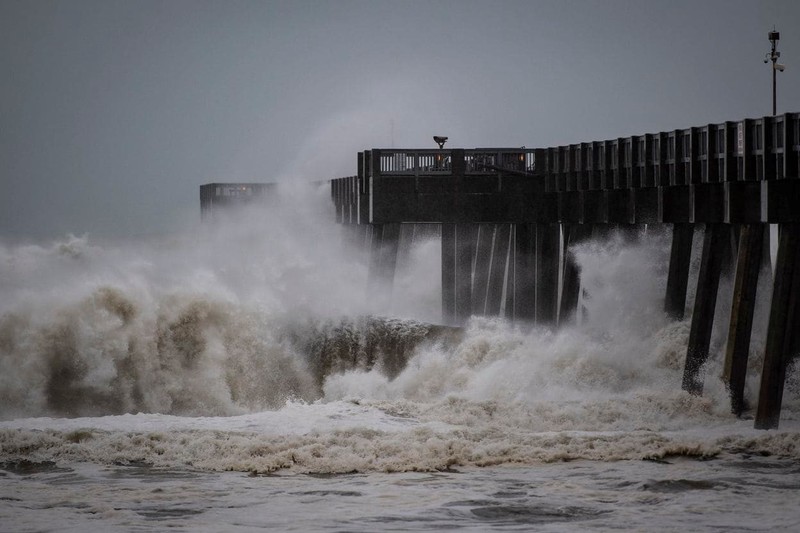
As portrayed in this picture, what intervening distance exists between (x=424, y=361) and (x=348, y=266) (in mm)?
14300

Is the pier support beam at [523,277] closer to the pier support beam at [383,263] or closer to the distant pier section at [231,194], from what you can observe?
the pier support beam at [383,263]

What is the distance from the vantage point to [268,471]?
69.4 feet

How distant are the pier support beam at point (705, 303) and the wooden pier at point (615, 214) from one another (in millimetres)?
28

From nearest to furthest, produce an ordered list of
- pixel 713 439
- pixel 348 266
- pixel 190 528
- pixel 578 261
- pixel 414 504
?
pixel 190 528
pixel 414 504
pixel 713 439
pixel 578 261
pixel 348 266

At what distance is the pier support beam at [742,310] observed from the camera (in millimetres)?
25372

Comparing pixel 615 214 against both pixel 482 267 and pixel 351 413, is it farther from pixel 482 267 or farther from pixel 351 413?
pixel 351 413

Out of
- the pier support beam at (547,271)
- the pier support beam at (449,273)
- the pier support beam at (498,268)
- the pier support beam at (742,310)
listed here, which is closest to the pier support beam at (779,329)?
the pier support beam at (742,310)

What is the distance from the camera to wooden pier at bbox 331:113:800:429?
82.2ft

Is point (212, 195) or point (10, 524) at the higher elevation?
point (212, 195)

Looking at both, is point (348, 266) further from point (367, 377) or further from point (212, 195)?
point (212, 195)

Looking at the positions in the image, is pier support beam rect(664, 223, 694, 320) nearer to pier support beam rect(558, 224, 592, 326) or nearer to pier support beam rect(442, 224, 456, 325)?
pier support beam rect(558, 224, 592, 326)

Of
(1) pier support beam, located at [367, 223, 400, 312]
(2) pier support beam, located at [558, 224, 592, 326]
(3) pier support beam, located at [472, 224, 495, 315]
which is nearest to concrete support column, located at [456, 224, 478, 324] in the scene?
(3) pier support beam, located at [472, 224, 495, 315]

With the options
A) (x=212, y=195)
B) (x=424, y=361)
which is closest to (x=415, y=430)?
(x=424, y=361)

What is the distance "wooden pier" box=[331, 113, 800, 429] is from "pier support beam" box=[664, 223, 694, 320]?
3 cm
